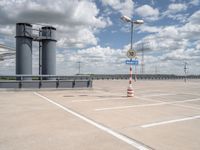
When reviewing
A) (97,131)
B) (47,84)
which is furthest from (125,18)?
(97,131)

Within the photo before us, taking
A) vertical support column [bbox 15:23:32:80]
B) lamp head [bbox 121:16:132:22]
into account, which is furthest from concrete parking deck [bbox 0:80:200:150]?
vertical support column [bbox 15:23:32:80]

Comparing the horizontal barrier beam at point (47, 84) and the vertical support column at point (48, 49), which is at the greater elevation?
the vertical support column at point (48, 49)

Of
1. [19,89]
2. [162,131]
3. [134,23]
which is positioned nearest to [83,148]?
[162,131]

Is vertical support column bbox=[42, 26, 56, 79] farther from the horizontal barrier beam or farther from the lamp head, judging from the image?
the lamp head

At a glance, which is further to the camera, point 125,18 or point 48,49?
point 48,49

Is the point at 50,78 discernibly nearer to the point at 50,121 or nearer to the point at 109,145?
the point at 50,121

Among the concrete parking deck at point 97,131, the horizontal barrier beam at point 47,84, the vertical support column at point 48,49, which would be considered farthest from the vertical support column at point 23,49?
the concrete parking deck at point 97,131

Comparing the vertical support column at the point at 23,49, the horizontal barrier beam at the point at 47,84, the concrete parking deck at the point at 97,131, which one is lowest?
the concrete parking deck at the point at 97,131

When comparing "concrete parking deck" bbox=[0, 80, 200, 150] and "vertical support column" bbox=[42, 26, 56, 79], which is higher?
"vertical support column" bbox=[42, 26, 56, 79]

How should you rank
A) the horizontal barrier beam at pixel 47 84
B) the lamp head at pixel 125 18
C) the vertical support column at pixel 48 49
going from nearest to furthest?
the lamp head at pixel 125 18
the horizontal barrier beam at pixel 47 84
the vertical support column at pixel 48 49

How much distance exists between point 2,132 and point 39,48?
19127mm

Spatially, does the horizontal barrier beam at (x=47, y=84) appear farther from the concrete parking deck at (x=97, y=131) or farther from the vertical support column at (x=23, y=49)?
the concrete parking deck at (x=97, y=131)

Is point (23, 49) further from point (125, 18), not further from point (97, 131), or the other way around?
point (97, 131)

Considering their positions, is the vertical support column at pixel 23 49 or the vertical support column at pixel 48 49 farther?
the vertical support column at pixel 48 49
